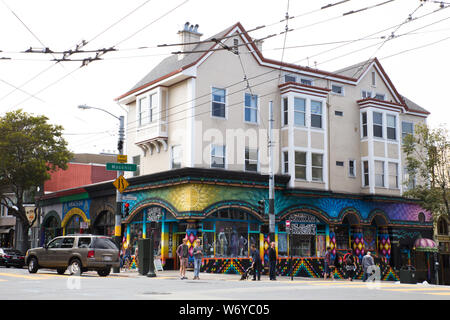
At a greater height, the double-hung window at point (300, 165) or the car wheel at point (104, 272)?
the double-hung window at point (300, 165)

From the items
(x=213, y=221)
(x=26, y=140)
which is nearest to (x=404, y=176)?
(x=213, y=221)

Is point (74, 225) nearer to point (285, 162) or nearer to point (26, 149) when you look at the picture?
point (26, 149)

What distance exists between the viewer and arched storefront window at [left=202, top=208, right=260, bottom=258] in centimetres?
3312

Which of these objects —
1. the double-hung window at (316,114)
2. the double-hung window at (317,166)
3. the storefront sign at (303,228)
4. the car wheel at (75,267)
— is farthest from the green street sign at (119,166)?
the double-hung window at (316,114)

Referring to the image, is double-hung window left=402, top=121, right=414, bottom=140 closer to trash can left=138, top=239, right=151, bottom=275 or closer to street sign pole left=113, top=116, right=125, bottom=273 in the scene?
street sign pole left=113, top=116, right=125, bottom=273

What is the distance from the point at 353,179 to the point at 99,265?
20825 millimetres

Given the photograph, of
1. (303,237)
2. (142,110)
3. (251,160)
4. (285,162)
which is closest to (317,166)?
(285,162)

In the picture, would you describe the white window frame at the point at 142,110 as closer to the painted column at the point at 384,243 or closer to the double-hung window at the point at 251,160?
the double-hung window at the point at 251,160

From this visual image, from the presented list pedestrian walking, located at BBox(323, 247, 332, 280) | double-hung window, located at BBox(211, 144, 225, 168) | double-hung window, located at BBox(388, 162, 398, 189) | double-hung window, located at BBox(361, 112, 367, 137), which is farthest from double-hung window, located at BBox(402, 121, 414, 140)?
double-hung window, located at BBox(211, 144, 225, 168)

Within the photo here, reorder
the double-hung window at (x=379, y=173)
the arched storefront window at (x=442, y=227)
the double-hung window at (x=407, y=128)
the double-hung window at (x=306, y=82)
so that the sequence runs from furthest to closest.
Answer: the arched storefront window at (x=442, y=227) < the double-hung window at (x=407, y=128) < the double-hung window at (x=379, y=173) < the double-hung window at (x=306, y=82)

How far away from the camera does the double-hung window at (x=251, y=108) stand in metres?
35.6

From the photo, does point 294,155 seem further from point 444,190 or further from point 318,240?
point 444,190

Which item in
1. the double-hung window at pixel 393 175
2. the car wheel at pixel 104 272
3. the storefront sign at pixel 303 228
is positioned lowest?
the car wheel at pixel 104 272

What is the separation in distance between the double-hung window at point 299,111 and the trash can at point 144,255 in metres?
15.1
